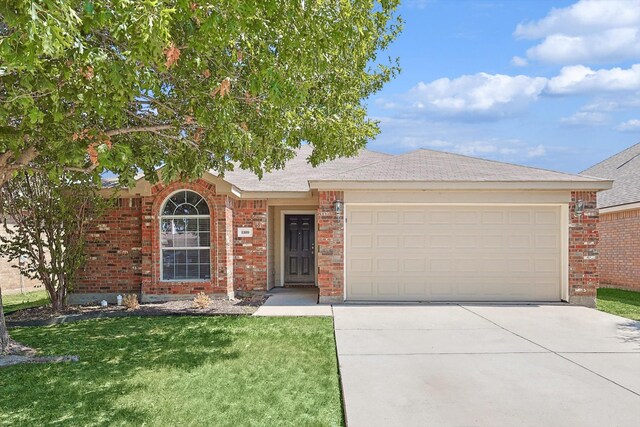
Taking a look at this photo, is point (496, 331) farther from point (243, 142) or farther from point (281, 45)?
point (281, 45)

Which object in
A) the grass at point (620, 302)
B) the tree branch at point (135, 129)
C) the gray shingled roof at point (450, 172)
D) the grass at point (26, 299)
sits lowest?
the grass at point (26, 299)

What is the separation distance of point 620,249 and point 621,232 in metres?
0.57

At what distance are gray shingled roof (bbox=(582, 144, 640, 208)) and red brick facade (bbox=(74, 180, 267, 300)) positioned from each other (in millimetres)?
11819

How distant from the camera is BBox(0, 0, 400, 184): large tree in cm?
441

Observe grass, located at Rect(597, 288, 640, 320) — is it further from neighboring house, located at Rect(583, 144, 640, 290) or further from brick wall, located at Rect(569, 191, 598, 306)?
neighboring house, located at Rect(583, 144, 640, 290)

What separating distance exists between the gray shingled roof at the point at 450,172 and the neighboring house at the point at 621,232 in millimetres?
5588

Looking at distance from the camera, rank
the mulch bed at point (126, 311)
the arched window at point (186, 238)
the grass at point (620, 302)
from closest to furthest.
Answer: the mulch bed at point (126, 311), the grass at point (620, 302), the arched window at point (186, 238)

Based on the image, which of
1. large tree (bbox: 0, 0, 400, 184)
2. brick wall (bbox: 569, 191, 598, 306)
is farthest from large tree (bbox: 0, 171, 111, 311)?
brick wall (bbox: 569, 191, 598, 306)

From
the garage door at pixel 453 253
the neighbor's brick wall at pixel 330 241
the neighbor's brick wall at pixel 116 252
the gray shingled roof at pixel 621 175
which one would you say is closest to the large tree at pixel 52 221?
the neighbor's brick wall at pixel 116 252

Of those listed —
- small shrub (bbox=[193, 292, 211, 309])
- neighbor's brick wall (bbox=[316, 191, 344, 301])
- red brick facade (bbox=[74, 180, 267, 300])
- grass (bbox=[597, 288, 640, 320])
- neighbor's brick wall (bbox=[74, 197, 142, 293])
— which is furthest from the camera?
neighbor's brick wall (bbox=[74, 197, 142, 293])

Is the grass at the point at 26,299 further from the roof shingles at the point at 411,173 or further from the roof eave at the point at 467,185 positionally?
the roof eave at the point at 467,185

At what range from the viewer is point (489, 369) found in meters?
5.86

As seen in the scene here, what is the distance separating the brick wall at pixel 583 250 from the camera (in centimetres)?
1073

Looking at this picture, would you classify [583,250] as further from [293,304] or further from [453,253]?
[293,304]
